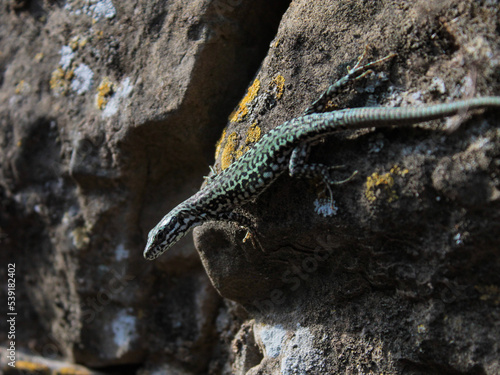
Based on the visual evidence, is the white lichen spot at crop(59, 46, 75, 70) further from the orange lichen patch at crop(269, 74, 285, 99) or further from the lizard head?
the orange lichen patch at crop(269, 74, 285, 99)

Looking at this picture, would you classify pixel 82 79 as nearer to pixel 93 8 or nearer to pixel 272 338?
pixel 93 8

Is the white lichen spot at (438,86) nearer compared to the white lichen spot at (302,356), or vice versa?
the white lichen spot at (438,86)

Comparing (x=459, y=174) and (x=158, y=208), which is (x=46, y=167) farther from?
(x=459, y=174)

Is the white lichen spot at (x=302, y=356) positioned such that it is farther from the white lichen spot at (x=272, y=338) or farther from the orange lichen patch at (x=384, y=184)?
the orange lichen patch at (x=384, y=184)

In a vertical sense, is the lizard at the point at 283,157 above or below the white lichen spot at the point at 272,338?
above

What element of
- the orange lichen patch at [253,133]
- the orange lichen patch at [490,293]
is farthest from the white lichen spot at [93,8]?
the orange lichen patch at [490,293]

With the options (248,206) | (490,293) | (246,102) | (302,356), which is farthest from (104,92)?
(490,293)
